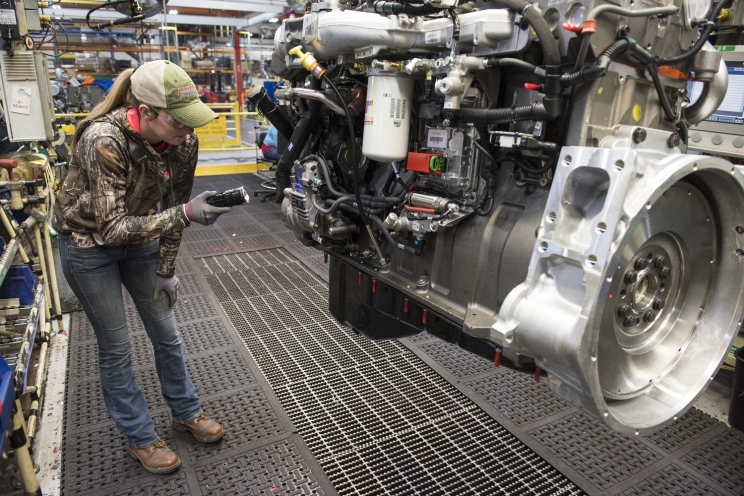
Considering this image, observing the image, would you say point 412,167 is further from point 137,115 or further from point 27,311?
point 27,311

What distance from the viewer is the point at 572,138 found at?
61.8 inches

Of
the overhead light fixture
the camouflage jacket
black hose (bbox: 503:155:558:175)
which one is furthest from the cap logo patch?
the overhead light fixture

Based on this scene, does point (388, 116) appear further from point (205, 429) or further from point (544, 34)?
point (205, 429)

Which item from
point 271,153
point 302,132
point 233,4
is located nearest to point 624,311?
point 302,132

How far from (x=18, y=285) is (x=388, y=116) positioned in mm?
2538

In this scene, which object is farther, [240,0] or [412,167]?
[240,0]

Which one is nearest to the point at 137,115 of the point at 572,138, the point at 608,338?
the point at 572,138

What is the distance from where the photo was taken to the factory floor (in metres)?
2.33

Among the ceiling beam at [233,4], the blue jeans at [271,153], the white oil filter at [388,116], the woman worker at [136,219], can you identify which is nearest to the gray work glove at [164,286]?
the woman worker at [136,219]

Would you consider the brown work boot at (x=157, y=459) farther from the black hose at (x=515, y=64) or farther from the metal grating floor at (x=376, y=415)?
the black hose at (x=515, y=64)

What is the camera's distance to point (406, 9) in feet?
5.89

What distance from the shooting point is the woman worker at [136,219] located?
6.32 ft

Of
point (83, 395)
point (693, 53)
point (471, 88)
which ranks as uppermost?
point (693, 53)

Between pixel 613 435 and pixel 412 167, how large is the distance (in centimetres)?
181
